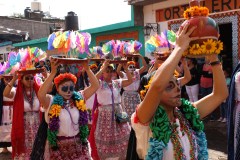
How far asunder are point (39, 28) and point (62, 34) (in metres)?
32.7

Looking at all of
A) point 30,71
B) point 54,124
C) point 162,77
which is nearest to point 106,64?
point 30,71

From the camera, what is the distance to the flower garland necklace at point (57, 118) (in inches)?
171

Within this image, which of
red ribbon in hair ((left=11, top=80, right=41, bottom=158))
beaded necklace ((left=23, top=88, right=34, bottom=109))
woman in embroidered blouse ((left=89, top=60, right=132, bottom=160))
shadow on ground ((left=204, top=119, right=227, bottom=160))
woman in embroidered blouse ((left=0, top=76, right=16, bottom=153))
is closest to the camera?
red ribbon in hair ((left=11, top=80, right=41, bottom=158))

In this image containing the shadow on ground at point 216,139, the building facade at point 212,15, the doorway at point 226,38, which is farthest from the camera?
the doorway at point 226,38

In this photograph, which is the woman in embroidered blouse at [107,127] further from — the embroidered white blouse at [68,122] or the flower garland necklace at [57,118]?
the embroidered white blouse at [68,122]

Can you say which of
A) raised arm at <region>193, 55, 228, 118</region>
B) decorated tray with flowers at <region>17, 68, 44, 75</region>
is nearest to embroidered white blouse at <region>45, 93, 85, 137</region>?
decorated tray with flowers at <region>17, 68, 44, 75</region>

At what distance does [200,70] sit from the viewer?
33.8ft

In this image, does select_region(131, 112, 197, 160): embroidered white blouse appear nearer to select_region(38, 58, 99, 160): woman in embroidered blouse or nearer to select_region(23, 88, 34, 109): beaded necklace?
select_region(38, 58, 99, 160): woman in embroidered blouse

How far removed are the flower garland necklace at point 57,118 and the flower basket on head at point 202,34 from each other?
231 cm

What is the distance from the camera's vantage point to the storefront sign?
9.99 m

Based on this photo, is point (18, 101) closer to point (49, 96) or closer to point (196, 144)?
point (49, 96)

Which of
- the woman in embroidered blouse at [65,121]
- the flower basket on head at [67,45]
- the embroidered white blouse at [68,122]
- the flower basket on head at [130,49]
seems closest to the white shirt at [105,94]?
the flower basket on head at [130,49]

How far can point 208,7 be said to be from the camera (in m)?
10.7

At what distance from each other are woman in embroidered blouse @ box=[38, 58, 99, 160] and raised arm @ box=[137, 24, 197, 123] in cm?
211
